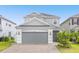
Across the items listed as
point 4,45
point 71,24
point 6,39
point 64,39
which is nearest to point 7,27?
point 6,39

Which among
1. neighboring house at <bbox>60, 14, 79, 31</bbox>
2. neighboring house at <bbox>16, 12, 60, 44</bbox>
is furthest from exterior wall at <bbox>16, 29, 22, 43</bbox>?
neighboring house at <bbox>60, 14, 79, 31</bbox>

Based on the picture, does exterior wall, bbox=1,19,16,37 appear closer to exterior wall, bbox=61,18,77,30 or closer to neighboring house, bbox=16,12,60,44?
neighboring house, bbox=16,12,60,44

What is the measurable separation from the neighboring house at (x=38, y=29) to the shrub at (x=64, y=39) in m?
0.13

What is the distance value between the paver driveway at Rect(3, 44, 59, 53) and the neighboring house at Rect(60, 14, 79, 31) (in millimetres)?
714

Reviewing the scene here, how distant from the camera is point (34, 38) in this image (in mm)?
8875

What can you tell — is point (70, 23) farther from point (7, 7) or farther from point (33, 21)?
Answer: point (7, 7)

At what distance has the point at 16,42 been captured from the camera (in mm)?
8805

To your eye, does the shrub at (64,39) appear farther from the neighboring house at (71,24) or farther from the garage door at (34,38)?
the garage door at (34,38)

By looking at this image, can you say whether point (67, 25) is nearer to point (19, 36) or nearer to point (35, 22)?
point (35, 22)

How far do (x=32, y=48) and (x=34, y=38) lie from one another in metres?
0.34

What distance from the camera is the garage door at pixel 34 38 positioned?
8.85 metres
